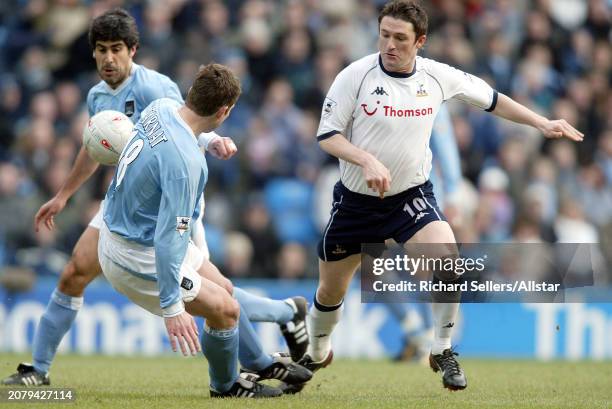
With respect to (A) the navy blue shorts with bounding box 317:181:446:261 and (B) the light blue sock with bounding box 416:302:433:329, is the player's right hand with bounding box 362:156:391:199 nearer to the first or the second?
(A) the navy blue shorts with bounding box 317:181:446:261

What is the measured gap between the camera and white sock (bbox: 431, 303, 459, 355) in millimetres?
8086

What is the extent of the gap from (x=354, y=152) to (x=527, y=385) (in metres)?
2.73

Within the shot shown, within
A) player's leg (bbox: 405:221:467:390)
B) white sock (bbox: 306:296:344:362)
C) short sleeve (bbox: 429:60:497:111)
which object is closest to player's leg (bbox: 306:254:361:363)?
white sock (bbox: 306:296:344:362)

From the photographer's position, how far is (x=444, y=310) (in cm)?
810

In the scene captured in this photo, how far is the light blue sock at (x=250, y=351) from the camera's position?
313 inches

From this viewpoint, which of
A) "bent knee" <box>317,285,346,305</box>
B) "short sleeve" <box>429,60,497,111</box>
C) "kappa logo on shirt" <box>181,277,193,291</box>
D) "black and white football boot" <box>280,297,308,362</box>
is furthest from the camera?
"black and white football boot" <box>280,297,308,362</box>

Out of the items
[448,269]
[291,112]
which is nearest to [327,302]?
[448,269]

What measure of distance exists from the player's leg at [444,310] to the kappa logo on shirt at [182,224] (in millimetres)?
1870

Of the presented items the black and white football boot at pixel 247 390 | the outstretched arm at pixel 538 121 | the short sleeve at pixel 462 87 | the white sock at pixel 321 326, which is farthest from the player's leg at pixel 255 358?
the outstretched arm at pixel 538 121

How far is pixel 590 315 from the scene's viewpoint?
44.5 ft

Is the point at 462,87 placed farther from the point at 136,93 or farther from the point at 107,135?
the point at 107,135

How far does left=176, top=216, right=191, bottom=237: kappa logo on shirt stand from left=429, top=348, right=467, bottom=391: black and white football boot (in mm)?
2255

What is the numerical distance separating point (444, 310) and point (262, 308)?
4.62 feet

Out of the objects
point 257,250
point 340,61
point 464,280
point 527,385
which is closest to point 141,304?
point 464,280
